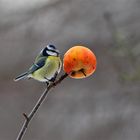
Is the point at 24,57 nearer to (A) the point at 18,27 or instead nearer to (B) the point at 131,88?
(A) the point at 18,27

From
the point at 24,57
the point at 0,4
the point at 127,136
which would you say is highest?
the point at 0,4

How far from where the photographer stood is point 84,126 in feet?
13.7

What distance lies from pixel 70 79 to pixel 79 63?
11.8 feet

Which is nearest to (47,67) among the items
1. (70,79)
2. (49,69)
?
(49,69)

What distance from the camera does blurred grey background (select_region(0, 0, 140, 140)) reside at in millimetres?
3943

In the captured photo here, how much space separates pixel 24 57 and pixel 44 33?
0.42 meters

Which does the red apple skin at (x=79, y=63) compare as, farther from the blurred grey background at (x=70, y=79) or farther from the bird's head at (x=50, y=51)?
the blurred grey background at (x=70, y=79)

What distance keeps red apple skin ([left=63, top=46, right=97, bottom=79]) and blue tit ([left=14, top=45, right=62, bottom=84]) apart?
25 mm

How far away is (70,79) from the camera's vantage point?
4547mm

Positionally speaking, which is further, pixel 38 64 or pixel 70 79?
pixel 70 79

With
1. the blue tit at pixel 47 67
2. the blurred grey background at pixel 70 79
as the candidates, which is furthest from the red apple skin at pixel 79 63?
the blurred grey background at pixel 70 79

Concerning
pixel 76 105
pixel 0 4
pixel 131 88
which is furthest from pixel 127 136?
pixel 0 4

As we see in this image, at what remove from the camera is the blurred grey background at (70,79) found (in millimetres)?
3943

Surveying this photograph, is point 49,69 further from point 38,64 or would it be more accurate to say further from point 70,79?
point 70,79
